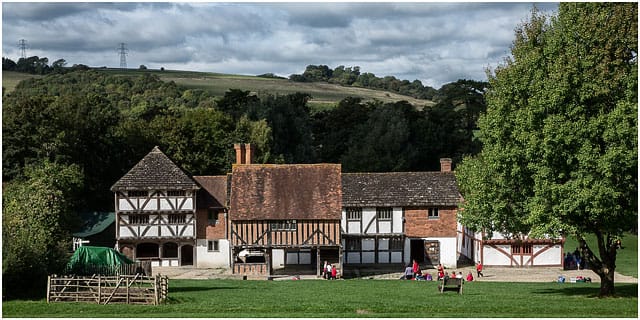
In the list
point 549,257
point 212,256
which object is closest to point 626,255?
point 549,257

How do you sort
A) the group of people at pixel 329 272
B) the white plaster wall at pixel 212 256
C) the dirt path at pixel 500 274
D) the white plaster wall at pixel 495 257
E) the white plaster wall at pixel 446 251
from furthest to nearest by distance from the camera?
the white plaster wall at pixel 212 256 < the white plaster wall at pixel 446 251 < the white plaster wall at pixel 495 257 < the group of people at pixel 329 272 < the dirt path at pixel 500 274

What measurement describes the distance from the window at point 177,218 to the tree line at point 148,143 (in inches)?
212

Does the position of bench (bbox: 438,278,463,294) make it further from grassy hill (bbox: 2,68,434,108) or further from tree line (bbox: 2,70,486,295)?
grassy hill (bbox: 2,68,434,108)

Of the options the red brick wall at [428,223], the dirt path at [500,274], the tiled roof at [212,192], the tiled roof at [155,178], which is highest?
the tiled roof at [155,178]

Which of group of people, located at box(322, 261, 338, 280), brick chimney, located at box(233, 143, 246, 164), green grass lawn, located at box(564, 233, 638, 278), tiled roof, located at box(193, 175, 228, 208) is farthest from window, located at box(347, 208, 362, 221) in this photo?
green grass lawn, located at box(564, 233, 638, 278)

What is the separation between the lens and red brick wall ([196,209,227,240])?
49.2m

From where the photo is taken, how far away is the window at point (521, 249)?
4562 centimetres

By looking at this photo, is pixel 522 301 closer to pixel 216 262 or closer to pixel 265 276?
pixel 265 276

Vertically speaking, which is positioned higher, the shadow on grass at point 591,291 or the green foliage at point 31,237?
the green foliage at point 31,237

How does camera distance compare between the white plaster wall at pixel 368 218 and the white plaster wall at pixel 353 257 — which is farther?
the white plaster wall at pixel 353 257

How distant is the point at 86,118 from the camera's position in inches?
2336

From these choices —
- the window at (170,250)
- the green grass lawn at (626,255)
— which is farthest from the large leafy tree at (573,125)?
the window at (170,250)

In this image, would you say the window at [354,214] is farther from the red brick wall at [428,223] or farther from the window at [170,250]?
the window at [170,250]

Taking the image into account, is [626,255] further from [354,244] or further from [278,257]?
[278,257]
